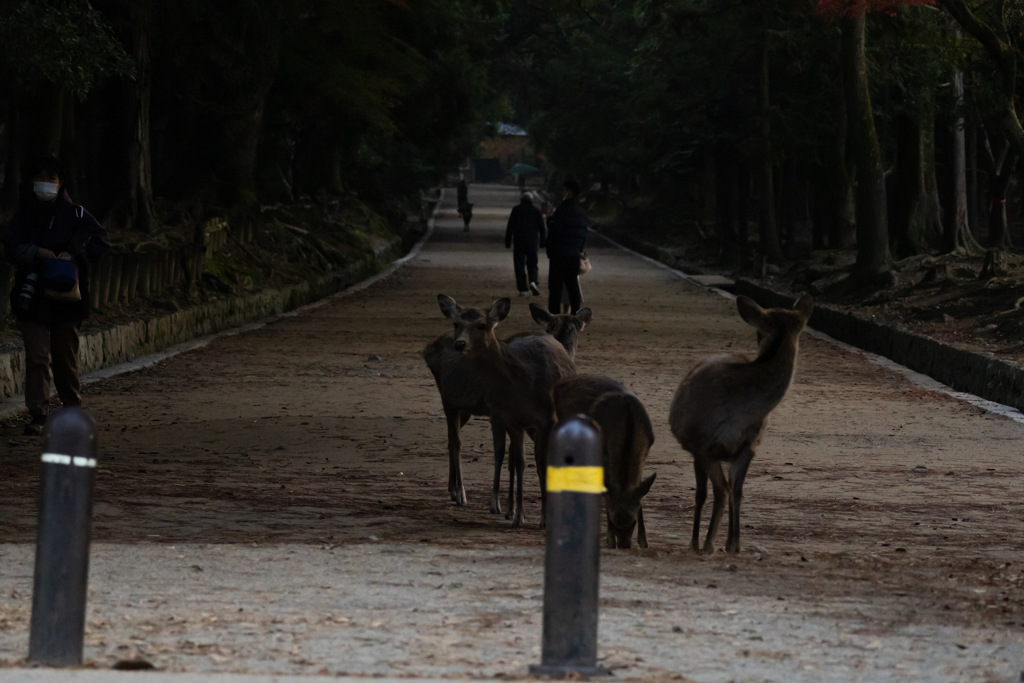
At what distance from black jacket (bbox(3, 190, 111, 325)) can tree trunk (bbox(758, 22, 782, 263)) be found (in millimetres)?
28245

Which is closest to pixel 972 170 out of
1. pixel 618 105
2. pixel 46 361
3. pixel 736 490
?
pixel 618 105

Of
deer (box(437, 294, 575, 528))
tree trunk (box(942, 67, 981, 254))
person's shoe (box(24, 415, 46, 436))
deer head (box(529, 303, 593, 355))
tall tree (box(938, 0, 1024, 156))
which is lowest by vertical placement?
person's shoe (box(24, 415, 46, 436))

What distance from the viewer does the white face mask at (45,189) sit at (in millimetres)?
12266

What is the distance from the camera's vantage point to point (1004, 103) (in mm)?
21688

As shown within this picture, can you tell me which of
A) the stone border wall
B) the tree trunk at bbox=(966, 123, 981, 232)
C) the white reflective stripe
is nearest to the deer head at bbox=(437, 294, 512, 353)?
the white reflective stripe

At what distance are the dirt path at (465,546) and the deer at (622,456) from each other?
0.29 m

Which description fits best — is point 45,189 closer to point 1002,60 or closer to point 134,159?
point 1002,60

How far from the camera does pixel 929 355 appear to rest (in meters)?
19.9

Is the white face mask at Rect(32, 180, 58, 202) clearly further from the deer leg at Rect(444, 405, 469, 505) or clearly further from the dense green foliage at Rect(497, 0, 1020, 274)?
the dense green foliage at Rect(497, 0, 1020, 274)

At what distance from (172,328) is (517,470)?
42.8 feet

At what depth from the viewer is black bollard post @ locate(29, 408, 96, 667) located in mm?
5168

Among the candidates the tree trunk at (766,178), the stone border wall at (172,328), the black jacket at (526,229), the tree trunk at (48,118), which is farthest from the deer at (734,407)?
the tree trunk at (766,178)

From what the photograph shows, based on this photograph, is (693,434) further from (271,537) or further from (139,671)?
(139,671)

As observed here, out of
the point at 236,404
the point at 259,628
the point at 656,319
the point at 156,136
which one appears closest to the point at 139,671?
the point at 259,628
